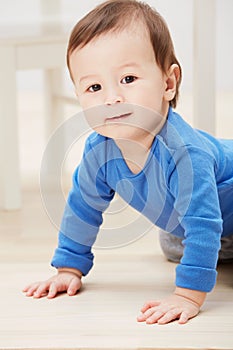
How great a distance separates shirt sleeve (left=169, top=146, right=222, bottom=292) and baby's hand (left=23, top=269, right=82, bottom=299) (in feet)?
0.66

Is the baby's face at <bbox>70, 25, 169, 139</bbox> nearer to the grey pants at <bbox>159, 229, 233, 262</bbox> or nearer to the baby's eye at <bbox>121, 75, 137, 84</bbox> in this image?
the baby's eye at <bbox>121, 75, 137, 84</bbox>

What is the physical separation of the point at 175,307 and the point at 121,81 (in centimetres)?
34

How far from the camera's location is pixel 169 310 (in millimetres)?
1107

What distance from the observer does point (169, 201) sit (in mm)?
1193

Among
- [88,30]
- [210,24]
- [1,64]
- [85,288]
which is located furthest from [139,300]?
[1,64]

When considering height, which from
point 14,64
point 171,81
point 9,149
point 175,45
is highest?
point 171,81

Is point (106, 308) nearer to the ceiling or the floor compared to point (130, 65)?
nearer to the floor

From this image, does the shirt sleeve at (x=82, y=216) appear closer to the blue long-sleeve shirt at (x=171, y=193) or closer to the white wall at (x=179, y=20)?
the blue long-sleeve shirt at (x=171, y=193)

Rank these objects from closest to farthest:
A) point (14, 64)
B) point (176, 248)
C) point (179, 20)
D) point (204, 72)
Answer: point (176, 248) → point (204, 72) → point (14, 64) → point (179, 20)

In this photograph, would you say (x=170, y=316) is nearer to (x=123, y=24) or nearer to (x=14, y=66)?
(x=123, y=24)

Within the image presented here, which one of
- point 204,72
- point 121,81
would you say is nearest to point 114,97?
point 121,81

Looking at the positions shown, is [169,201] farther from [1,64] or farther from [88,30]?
[1,64]

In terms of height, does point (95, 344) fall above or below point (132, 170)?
below

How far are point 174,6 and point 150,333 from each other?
8.99 ft
